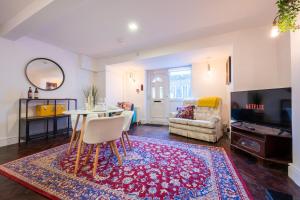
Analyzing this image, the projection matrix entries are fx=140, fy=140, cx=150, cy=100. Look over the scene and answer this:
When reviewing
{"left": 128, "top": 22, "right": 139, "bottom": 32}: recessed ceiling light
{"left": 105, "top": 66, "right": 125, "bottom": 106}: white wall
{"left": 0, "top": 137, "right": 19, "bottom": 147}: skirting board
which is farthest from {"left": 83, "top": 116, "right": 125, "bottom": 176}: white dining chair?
{"left": 105, "top": 66, "right": 125, "bottom": 106}: white wall

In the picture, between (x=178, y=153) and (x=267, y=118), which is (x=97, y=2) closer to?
(x=178, y=153)

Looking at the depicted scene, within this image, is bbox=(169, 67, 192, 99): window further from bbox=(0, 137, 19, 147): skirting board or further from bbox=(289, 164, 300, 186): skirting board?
bbox=(0, 137, 19, 147): skirting board

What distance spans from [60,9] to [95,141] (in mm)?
1966

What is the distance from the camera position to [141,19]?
8.32 ft

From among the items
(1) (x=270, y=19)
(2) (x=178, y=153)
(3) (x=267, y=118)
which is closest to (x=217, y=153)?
(2) (x=178, y=153)

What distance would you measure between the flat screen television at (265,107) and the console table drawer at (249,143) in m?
0.32

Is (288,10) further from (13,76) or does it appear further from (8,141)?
(8,141)

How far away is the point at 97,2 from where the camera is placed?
2082mm

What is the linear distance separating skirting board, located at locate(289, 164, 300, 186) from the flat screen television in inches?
21.1

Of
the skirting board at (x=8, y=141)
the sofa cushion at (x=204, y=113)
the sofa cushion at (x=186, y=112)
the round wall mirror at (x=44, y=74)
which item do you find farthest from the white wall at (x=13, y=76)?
the sofa cushion at (x=204, y=113)

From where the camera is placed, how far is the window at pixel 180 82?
487cm

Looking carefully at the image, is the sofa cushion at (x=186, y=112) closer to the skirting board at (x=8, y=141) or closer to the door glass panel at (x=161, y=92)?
the door glass panel at (x=161, y=92)

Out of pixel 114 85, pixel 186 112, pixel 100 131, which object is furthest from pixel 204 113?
pixel 114 85

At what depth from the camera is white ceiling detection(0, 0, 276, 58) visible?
2113mm
